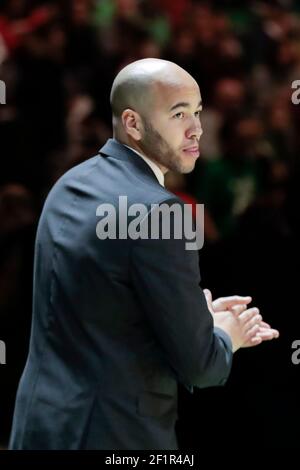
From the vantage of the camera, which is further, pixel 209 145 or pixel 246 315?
pixel 209 145

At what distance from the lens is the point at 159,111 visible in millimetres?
2361

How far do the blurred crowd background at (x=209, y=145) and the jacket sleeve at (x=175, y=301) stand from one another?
1.38 meters

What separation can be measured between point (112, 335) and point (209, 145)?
3.05m

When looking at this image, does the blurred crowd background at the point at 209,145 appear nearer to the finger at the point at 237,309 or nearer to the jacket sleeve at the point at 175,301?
the finger at the point at 237,309

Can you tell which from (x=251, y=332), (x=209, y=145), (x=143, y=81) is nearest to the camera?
(x=143, y=81)

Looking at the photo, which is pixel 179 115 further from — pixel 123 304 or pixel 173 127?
pixel 123 304

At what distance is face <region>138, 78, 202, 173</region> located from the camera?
2359 millimetres

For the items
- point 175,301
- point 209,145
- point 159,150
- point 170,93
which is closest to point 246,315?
point 175,301

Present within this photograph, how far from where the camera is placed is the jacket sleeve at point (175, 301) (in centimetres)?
223

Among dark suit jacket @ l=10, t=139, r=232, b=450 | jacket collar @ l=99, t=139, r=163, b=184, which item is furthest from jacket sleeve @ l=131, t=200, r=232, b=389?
jacket collar @ l=99, t=139, r=163, b=184

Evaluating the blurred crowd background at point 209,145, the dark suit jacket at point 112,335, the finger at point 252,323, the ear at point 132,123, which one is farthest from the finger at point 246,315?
the blurred crowd background at point 209,145

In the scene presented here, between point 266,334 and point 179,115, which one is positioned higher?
point 179,115

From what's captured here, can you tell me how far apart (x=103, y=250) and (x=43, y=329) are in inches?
8.8

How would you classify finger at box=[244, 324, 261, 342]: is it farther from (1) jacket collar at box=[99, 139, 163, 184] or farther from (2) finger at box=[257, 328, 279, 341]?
(1) jacket collar at box=[99, 139, 163, 184]
